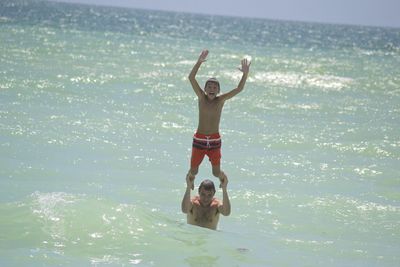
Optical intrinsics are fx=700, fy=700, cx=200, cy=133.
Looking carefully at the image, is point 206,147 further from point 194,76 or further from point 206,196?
point 194,76

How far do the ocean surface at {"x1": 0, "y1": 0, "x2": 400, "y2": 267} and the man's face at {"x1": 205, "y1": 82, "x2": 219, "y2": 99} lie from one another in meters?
1.41

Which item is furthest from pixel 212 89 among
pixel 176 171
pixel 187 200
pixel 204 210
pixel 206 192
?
pixel 176 171

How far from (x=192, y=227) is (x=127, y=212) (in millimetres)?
760

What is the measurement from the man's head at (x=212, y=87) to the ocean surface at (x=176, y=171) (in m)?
1.42

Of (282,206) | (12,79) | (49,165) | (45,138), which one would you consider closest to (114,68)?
(12,79)

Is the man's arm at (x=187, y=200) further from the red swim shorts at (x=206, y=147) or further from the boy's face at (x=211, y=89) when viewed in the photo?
the boy's face at (x=211, y=89)

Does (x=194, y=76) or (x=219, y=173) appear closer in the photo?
(x=194, y=76)

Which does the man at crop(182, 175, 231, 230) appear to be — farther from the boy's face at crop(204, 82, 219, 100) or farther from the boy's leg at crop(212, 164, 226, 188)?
the boy's face at crop(204, 82, 219, 100)

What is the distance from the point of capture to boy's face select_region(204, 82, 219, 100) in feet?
23.8

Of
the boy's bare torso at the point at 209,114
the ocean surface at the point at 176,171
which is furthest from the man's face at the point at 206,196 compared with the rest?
the boy's bare torso at the point at 209,114

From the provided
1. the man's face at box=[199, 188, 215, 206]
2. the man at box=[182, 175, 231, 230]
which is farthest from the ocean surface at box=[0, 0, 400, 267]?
the man's face at box=[199, 188, 215, 206]

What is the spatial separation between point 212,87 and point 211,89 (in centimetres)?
3

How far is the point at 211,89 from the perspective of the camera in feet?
23.9

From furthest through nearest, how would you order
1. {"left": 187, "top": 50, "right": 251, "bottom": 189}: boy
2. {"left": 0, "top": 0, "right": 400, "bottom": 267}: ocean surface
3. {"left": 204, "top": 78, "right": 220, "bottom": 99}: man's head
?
1. {"left": 187, "top": 50, "right": 251, "bottom": 189}: boy
2. {"left": 204, "top": 78, "right": 220, "bottom": 99}: man's head
3. {"left": 0, "top": 0, "right": 400, "bottom": 267}: ocean surface
